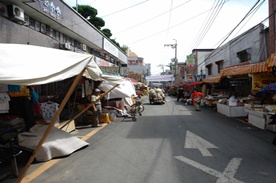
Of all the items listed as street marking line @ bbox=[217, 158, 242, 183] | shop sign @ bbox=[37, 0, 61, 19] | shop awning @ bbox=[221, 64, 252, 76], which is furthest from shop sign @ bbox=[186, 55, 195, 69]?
street marking line @ bbox=[217, 158, 242, 183]

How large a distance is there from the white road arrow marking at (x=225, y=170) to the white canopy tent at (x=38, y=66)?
313cm

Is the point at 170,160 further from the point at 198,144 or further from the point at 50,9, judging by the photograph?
the point at 50,9

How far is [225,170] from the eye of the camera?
5086 mm

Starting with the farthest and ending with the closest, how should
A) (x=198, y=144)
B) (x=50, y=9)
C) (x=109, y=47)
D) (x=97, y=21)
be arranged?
(x=97, y=21) < (x=109, y=47) < (x=50, y=9) < (x=198, y=144)

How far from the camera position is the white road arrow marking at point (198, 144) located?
6698 mm

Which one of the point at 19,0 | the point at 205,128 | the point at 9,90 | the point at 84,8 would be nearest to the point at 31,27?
the point at 19,0

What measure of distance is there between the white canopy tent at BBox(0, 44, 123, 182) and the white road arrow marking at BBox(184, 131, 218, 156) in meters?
3.90

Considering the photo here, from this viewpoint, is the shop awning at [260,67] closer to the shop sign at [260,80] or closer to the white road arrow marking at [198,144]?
the shop sign at [260,80]

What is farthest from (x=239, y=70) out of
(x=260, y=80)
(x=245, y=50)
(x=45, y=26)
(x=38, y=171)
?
(x=38, y=171)

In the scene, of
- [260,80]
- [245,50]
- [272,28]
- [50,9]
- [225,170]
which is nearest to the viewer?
[225,170]

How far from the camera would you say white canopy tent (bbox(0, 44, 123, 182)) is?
3.86 m

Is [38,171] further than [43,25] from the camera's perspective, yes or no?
No

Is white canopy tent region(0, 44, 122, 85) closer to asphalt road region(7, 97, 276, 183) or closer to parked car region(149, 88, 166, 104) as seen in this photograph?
asphalt road region(7, 97, 276, 183)

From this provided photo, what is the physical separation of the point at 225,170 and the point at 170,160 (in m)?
1.26
